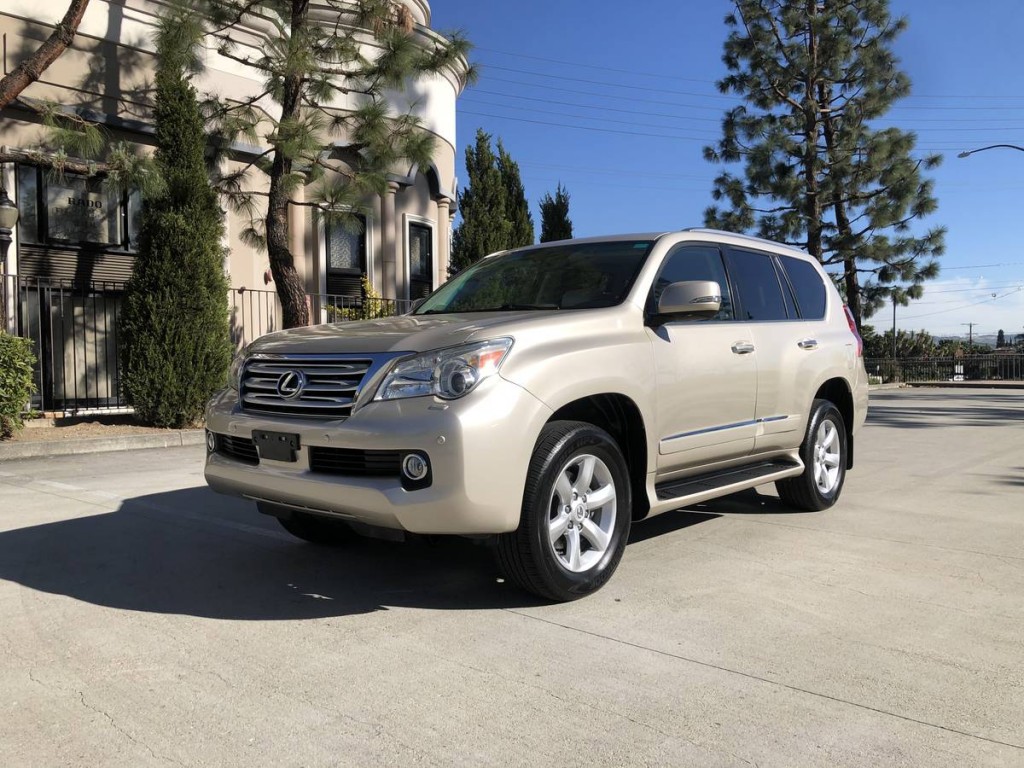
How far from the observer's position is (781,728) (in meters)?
2.73

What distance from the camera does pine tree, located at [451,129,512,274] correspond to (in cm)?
2053

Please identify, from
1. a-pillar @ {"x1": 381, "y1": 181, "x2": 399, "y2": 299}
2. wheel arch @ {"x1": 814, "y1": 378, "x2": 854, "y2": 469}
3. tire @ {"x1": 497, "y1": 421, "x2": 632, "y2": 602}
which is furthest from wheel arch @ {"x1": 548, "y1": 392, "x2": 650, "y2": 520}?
a-pillar @ {"x1": 381, "y1": 181, "x2": 399, "y2": 299}

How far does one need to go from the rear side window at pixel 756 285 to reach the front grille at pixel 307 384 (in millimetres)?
2675

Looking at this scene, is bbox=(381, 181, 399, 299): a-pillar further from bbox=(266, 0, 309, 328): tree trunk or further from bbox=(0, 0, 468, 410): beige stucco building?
bbox=(266, 0, 309, 328): tree trunk

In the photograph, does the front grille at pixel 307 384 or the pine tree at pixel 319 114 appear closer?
the front grille at pixel 307 384

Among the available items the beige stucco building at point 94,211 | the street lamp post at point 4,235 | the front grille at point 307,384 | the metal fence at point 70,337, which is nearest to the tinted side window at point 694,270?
the front grille at point 307,384

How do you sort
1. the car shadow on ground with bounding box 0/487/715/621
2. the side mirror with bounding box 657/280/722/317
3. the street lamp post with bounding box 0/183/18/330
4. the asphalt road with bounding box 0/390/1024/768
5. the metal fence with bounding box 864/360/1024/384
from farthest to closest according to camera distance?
1. the metal fence with bounding box 864/360/1024/384
2. the street lamp post with bounding box 0/183/18/330
3. the side mirror with bounding box 657/280/722/317
4. the car shadow on ground with bounding box 0/487/715/621
5. the asphalt road with bounding box 0/390/1024/768

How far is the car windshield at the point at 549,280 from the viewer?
4734 millimetres

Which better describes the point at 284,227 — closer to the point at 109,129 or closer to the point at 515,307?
the point at 109,129

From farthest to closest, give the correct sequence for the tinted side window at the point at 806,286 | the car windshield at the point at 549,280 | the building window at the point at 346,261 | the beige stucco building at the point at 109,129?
the building window at the point at 346,261 → the beige stucco building at the point at 109,129 → the tinted side window at the point at 806,286 → the car windshield at the point at 549,280

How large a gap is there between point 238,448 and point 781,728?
286 centimetres

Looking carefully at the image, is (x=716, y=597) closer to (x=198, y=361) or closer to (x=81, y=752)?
(x=81, y=752)

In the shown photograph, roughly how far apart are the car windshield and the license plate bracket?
1.48 meters

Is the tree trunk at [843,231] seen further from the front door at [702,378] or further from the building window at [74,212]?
the front door at [702,378]
